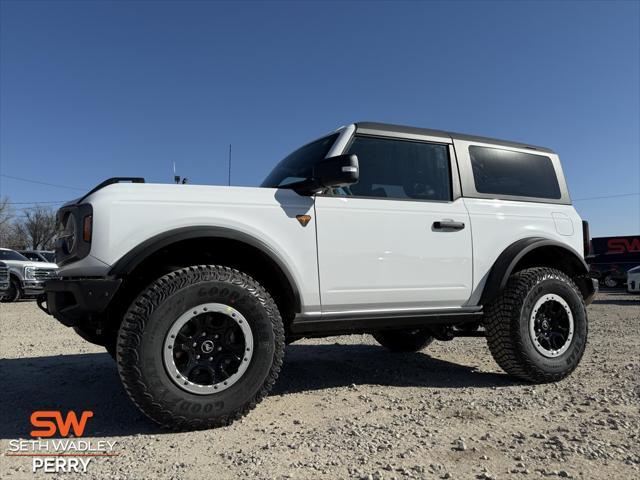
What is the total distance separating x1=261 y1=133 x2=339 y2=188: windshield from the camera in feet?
11.8

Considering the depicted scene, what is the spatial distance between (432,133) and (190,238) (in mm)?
2287

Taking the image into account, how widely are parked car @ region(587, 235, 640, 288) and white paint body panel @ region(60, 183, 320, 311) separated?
870 inches

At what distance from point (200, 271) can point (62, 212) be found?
112 cm

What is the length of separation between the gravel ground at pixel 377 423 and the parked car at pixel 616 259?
784 inches

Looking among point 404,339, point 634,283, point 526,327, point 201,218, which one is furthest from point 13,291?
point 634,283

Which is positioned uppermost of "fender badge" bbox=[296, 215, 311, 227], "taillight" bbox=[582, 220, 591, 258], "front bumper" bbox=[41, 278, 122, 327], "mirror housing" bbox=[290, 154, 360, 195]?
"mirror housing" bbox=[290, 154, 360, 195]

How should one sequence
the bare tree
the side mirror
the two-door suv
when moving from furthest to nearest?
the bare tree < the side mirror < the two-door suv

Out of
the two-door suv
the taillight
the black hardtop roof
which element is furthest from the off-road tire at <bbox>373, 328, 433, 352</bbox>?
the black hardtop roof

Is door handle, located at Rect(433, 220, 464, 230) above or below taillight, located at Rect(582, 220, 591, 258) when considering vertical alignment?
above

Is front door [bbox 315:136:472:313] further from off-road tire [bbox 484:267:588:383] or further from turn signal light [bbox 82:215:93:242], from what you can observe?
turn signal light [bbox 82:215:93:242]

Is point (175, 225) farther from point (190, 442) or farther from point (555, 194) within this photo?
point (555, 194)

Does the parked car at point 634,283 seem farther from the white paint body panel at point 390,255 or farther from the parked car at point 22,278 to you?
the parked car at point 22,278

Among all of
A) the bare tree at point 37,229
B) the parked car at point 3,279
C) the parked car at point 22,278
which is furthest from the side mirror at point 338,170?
the bare tree at point 37,229

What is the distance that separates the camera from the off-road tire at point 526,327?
12.3 feet
